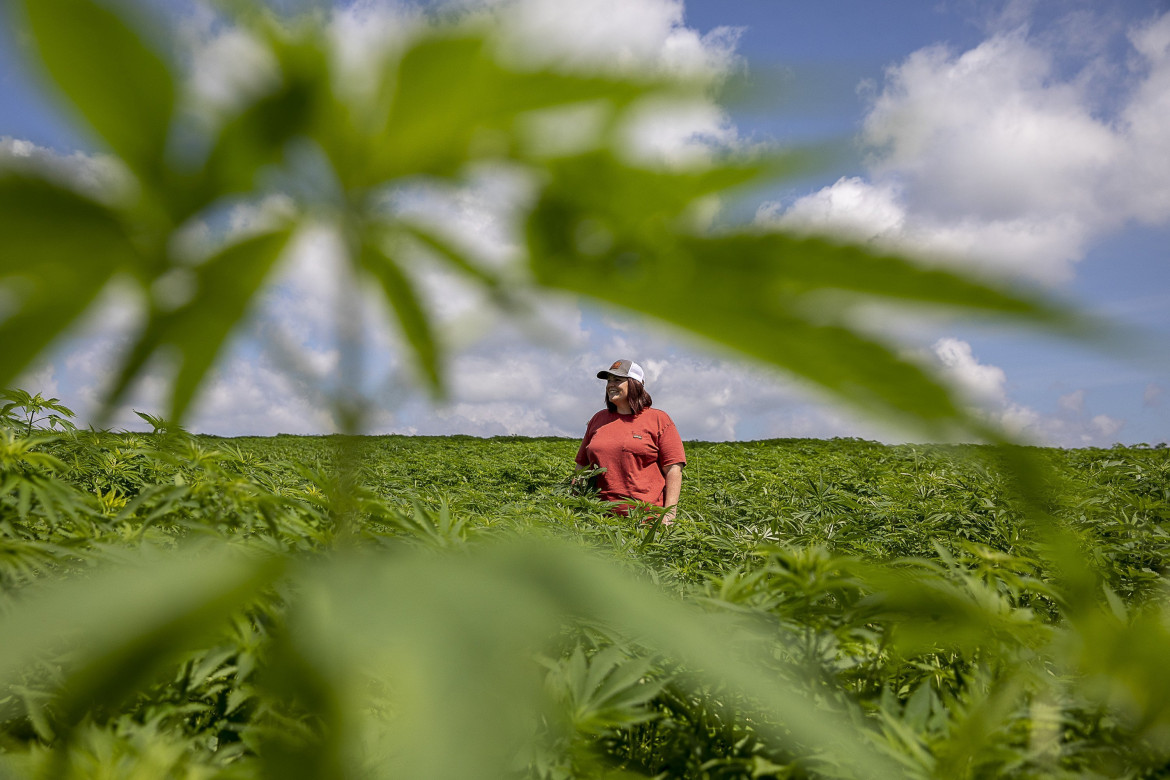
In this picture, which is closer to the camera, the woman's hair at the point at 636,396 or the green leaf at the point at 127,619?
the green leaf at the point at 127,619

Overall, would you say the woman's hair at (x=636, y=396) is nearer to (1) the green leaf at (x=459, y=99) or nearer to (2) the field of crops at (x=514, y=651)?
(2) the field of crops at (x=514, y=651)

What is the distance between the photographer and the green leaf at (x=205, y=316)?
39 centimetres

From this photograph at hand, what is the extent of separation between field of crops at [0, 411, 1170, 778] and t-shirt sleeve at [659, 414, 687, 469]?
295 centimetres

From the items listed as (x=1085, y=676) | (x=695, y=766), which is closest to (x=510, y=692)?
(x=695, y=766)

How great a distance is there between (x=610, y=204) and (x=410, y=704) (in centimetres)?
28

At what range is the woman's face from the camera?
14.7 ft

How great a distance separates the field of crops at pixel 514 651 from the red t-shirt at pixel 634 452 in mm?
2741

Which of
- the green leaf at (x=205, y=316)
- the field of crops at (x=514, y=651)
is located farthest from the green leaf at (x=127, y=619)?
the green leaf at (x=205, y=316)

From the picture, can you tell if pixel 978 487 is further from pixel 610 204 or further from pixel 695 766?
pixel 610 204

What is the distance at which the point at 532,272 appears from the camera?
0.40m

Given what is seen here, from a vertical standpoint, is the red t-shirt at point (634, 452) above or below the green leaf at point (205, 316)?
above

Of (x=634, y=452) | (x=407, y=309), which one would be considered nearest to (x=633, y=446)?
(x=634, y=452)

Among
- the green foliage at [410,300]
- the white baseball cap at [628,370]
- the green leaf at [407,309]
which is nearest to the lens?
the green foliage at [410,300]

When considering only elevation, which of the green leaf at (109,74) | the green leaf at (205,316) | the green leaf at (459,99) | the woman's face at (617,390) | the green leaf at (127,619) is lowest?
the green leaf at (127,619)
